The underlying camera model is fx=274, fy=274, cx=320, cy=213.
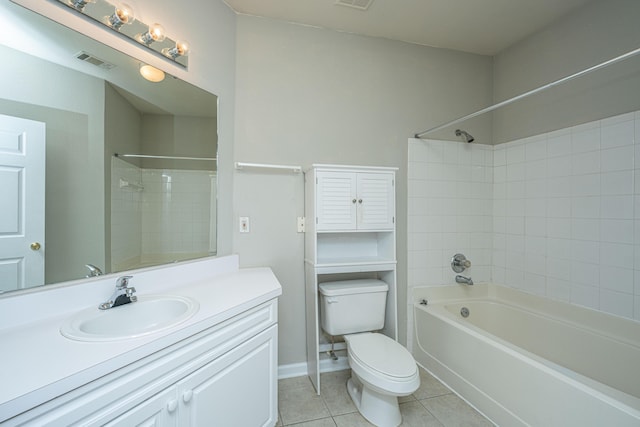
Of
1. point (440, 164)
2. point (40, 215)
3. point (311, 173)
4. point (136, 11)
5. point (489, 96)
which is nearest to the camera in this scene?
point (40, 215)

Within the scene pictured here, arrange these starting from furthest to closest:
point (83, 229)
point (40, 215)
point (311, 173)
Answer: point (311, 173)
point (83, 229)
point (40, 215)

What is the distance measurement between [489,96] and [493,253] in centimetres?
141

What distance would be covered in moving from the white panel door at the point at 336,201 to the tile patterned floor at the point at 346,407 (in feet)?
3.61

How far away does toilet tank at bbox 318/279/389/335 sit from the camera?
1.84 m

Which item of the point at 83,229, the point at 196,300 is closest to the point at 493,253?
the point at 196,300

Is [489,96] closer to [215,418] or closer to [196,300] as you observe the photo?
[196,300]

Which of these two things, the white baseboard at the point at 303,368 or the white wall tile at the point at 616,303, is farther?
the white baseboard at the point at 303,368

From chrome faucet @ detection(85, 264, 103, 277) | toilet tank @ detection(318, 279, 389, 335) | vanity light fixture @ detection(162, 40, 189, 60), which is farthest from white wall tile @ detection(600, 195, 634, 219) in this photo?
chrome faucet @ detection(85, 264, 103, 277)

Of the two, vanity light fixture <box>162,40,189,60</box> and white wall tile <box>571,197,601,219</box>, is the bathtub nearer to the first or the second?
white wall tile <box>571,197,601,219</box>

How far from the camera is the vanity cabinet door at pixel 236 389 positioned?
3.22 feet

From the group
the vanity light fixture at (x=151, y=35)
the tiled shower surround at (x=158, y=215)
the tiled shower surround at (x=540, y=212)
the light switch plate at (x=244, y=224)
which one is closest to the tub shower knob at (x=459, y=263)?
the tiled shower surround at (x=540, y=212)

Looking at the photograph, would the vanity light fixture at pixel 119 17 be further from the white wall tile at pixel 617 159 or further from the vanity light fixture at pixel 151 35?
the white wall tile at pixel 617 159

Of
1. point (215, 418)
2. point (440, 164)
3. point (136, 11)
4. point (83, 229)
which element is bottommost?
point (215, 418)

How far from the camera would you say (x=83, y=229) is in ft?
3.83
